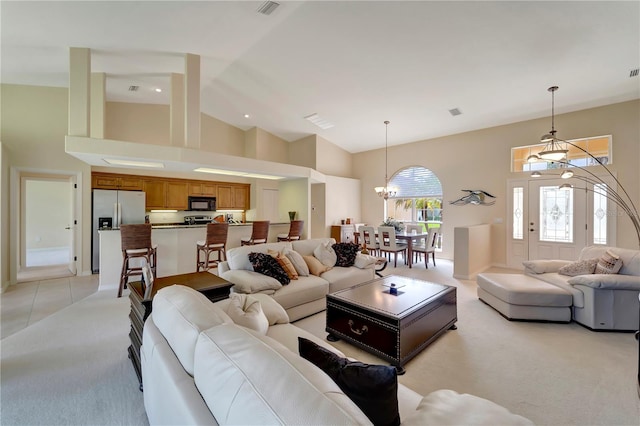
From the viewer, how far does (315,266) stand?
3775 millimetres

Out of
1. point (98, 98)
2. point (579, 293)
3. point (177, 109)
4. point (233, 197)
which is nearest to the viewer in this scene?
point (579, 293)

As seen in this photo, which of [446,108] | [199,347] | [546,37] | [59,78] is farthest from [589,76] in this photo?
[59,78]

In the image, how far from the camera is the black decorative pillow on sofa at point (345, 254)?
4.14m

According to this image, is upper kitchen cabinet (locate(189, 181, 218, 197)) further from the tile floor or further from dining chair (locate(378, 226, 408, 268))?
dining chair (locate(378, 226, 408, 268))

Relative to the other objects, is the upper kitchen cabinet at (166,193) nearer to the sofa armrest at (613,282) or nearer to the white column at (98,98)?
the white column at (98,98)

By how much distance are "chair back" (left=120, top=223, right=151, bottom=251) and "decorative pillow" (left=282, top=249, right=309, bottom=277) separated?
2383 millimetres

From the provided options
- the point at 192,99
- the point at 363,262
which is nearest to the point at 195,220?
the point at 192,99

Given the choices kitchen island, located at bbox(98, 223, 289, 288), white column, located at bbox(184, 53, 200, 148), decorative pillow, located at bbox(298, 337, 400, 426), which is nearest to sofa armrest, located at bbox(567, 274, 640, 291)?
decorative pillow, located at bbox(298, 337, 400, 426)

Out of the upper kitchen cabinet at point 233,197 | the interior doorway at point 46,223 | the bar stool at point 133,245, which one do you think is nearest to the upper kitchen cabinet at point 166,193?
the upper kitchen cabinet at point 233,197

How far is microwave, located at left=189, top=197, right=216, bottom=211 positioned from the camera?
7.48m

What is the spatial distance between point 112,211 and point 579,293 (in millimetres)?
8161

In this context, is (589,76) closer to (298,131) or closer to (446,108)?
(446,108)

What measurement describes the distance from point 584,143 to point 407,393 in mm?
6710

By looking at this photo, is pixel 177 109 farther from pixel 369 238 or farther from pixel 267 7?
pixel 369 238
